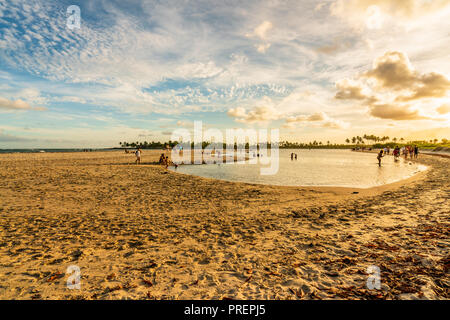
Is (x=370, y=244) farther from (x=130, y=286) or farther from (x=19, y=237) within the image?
(x=19, y=237)

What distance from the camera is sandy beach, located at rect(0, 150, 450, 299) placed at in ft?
14.8

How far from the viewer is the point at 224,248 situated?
21.9 ft

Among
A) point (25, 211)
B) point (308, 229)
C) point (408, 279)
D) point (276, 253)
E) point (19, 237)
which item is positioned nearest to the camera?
point (408, 279)

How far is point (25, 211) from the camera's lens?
33.9 ft

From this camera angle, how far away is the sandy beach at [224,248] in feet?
14.8

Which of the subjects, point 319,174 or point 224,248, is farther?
point 319,174

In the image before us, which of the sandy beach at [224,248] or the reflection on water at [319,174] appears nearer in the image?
the sandy beach at [224,248]

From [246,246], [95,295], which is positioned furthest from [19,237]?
[246,246]

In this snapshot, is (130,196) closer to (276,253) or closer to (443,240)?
(276,253)

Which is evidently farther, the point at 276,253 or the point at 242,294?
the point at 276,253

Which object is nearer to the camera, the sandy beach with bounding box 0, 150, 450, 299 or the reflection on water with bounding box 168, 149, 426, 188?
the sandy beach with bounding box 0, 150, 450, 299
